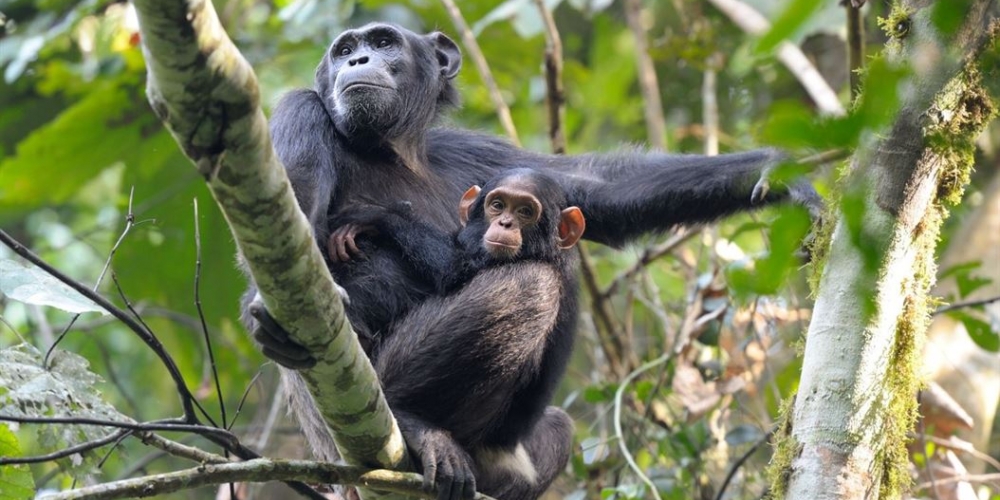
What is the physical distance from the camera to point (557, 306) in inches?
185

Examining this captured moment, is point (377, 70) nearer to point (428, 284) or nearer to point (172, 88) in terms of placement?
point (428, 284)

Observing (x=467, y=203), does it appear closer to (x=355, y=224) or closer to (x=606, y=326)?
(x=355, y=224)

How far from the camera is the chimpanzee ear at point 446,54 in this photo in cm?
624

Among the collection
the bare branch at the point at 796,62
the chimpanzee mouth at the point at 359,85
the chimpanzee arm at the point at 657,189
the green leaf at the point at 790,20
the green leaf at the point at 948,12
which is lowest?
the chimpanzee arm at the point at 657,189

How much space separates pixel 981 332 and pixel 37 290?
4908 mm

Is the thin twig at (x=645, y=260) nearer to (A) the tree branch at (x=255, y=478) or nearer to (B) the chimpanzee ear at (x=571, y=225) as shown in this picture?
(B) the chimpanzee ear at (x=571, y=225)

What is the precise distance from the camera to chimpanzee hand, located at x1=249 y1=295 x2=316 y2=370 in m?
3.09

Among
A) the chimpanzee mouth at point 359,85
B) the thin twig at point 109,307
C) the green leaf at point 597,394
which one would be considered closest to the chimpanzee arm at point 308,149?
the chimpanzee mouth at point 359,85

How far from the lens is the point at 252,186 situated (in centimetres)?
266

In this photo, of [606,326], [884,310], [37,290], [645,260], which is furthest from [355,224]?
[606,326]

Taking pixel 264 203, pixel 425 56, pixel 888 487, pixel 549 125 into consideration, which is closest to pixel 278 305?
pixel 264 203

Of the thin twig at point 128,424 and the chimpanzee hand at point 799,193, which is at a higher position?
the chimpanzee hand at point 799,193

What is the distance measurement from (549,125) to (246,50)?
3828mm

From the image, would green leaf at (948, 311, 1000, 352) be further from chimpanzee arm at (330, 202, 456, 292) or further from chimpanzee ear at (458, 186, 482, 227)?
chimpanzee arm at (330, 202, 456, 292)
